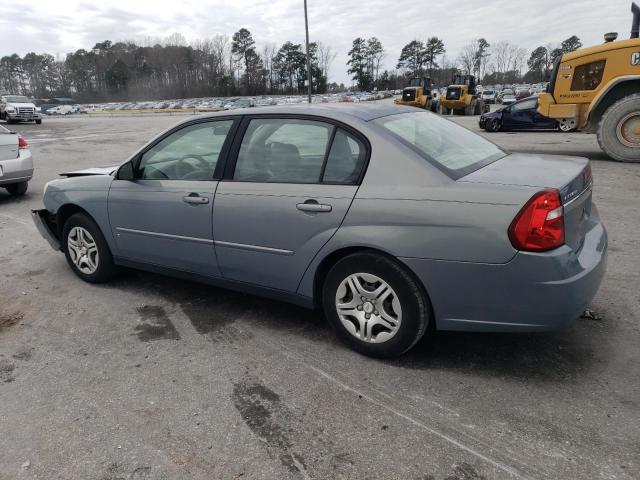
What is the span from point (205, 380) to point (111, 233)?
76.2 inches

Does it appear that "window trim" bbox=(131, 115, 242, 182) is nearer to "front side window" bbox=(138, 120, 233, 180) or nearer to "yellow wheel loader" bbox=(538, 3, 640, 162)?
"front side window" bbox=(138, 120, 233, 180)

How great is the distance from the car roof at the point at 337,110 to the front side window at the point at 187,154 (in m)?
0.15

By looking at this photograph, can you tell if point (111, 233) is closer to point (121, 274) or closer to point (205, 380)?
point (121, 274)

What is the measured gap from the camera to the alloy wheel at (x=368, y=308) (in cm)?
296

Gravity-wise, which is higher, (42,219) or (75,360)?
(42,219)

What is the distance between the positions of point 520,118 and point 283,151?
1797 cm

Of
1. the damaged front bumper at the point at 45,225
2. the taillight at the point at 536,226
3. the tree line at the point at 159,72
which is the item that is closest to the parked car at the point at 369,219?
the taillight at the point at 536,226

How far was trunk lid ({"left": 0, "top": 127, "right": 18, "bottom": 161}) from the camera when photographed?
8250 mm

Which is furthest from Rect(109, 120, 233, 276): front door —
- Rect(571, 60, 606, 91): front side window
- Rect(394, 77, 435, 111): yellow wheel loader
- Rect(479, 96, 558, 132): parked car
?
Rect(394, 77, 435, 111): yellow wheel loader

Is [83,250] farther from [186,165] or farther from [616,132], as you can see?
[616,132]

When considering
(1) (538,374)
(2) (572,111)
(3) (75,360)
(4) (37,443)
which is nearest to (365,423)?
(1) (538,374)

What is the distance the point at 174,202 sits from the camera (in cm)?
376

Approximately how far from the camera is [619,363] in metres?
2.98

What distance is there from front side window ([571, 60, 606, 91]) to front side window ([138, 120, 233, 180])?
33.9 feet
